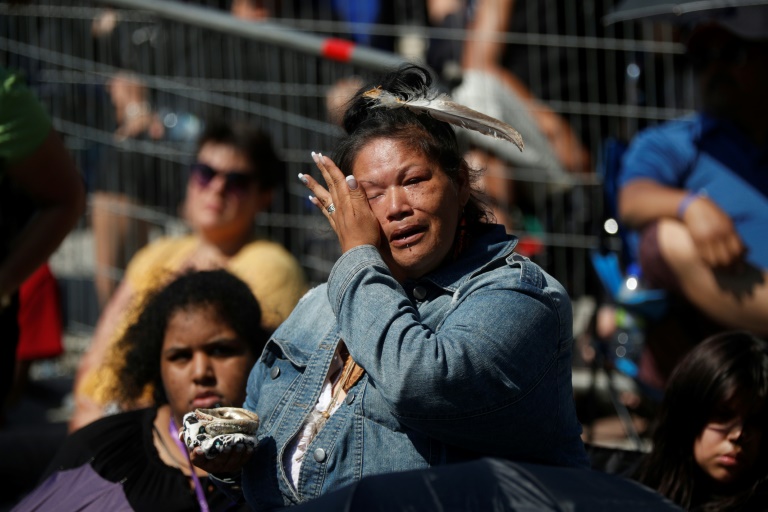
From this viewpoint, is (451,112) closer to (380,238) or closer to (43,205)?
(380,238)

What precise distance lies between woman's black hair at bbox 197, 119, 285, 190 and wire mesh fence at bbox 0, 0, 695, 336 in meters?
0.48

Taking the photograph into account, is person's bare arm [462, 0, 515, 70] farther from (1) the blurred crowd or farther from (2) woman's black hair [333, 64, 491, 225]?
(2) woman's black hair [333, 64, 491, 225]

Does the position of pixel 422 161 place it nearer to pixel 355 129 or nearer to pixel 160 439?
pixel 355 129

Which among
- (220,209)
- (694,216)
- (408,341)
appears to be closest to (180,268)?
(220,209)

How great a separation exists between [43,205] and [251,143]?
1.40m

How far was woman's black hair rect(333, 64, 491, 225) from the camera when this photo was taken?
8.80ft

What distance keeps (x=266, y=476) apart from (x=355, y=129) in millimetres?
834

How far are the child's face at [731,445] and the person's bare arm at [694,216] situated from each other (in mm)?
1358

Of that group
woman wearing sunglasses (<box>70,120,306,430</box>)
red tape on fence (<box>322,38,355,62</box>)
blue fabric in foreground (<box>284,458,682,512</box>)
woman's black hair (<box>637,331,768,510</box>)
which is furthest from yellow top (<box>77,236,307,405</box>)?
blue fabric in foreground (<box>284,458,682,512</box>)

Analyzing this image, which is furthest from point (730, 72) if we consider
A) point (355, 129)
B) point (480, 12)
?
point (355, 129)

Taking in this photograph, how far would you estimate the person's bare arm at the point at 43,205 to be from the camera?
4082 millimetres

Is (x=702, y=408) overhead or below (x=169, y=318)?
below

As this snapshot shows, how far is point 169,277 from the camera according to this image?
4293mm

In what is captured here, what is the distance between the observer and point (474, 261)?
264 centimetres
